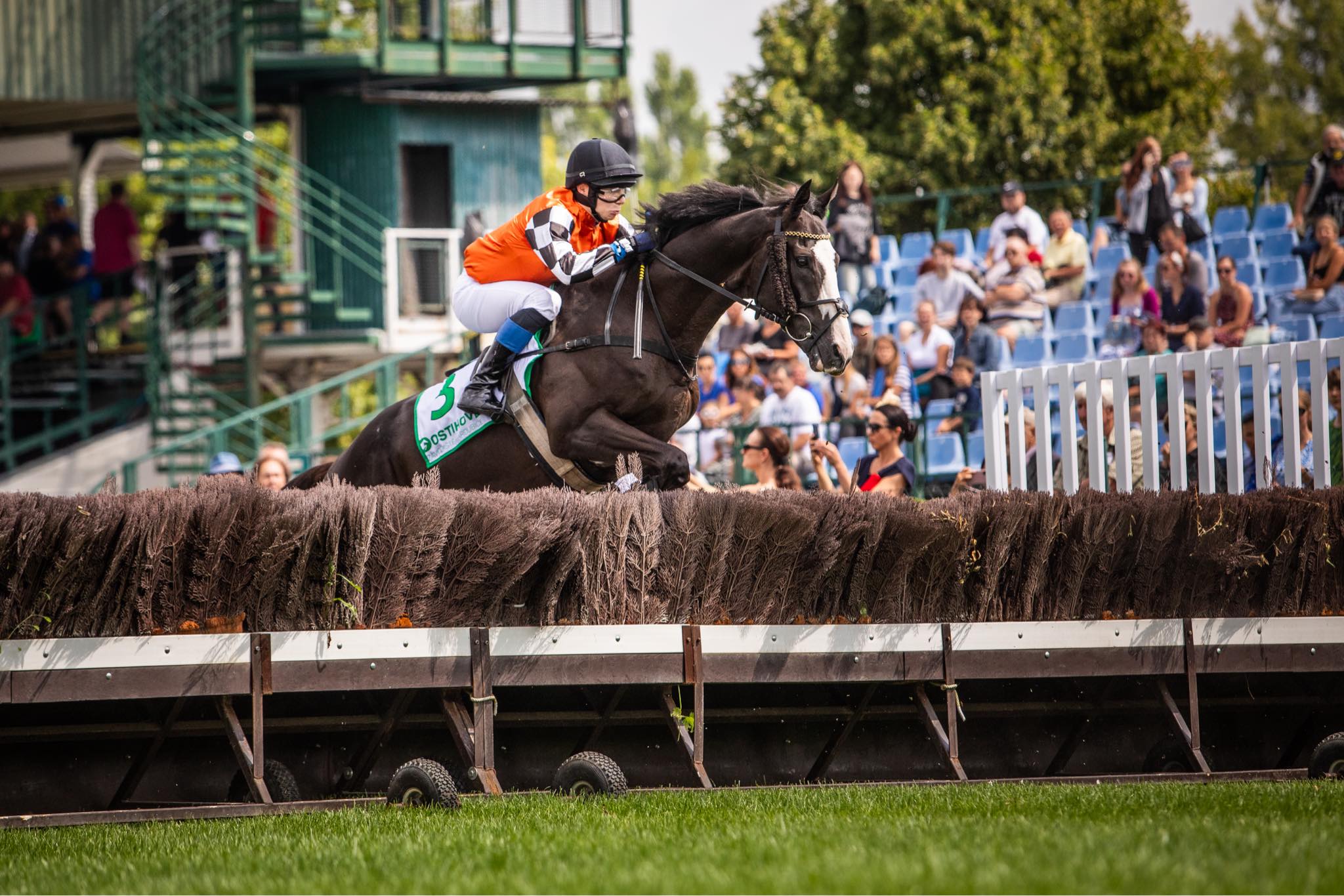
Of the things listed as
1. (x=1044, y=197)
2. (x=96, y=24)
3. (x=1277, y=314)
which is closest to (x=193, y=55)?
(x=96, y=24)

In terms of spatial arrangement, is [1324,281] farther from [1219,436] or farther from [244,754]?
[244,754]

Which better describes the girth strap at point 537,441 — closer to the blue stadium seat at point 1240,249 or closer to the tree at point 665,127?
the blue stadium seat at point 1240,249

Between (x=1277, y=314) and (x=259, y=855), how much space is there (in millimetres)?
11700

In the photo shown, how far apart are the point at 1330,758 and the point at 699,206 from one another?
431 centimetres

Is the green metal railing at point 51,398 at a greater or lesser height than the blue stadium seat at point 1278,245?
lesser

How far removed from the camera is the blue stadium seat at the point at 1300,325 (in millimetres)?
13783

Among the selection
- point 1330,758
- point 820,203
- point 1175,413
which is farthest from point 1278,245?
point 1330,758

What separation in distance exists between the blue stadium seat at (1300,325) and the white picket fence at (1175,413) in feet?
17.9

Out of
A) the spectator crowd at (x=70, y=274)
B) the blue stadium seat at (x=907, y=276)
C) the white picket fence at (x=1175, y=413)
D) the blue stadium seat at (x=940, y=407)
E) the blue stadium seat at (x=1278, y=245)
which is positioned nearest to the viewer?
the white picket fence at (x=1175, y=413)

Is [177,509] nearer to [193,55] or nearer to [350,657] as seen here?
[350,657]

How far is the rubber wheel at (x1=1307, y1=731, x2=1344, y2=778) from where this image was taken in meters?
6.64

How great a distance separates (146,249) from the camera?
42438 millimetres

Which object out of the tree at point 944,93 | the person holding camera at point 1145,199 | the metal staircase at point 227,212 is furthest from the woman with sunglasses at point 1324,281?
the tree at point 944,93

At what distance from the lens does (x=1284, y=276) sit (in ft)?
49.9
